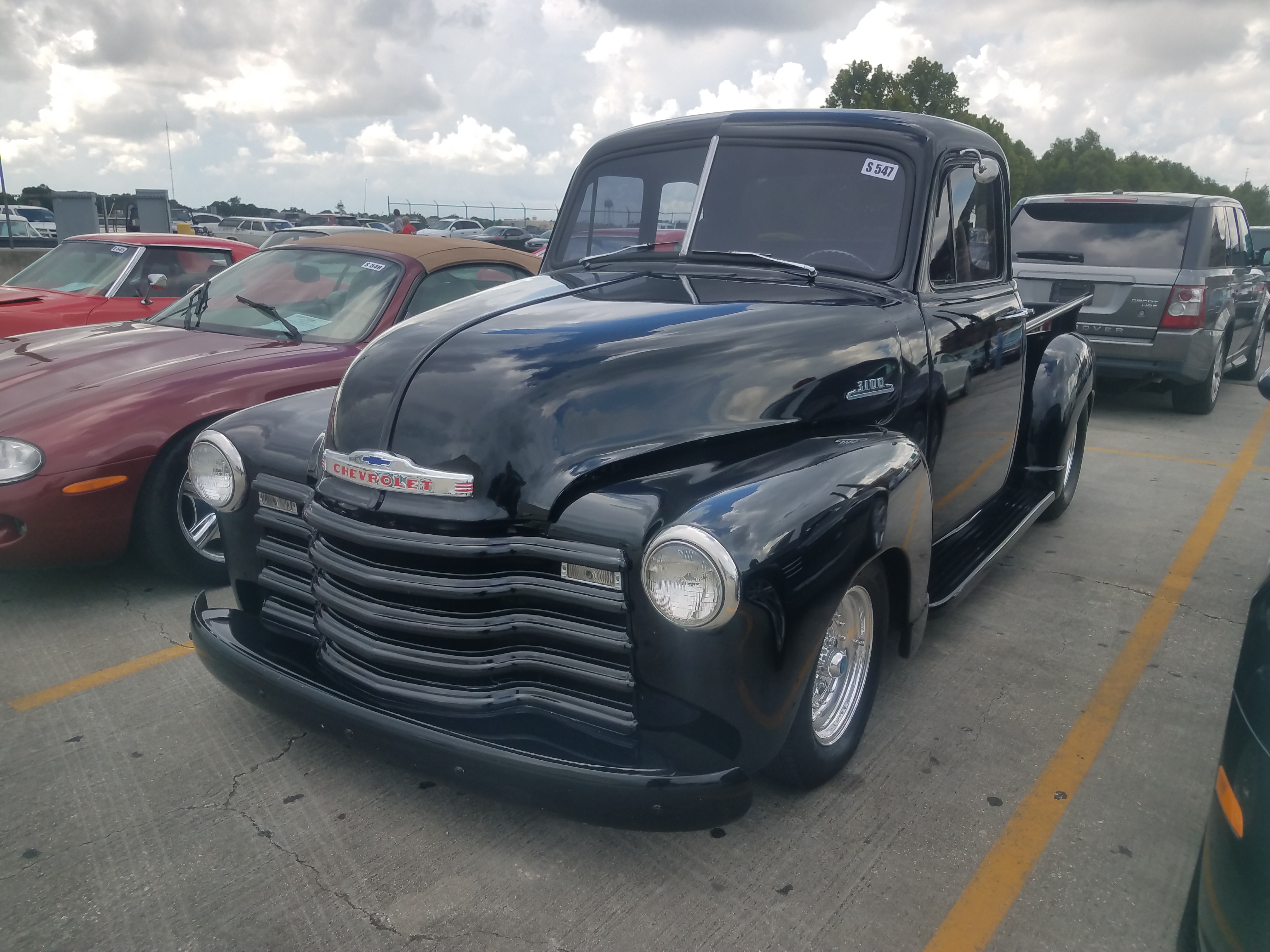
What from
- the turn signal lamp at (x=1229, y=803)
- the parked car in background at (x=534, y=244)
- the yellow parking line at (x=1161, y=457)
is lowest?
the yellow parking line at (x=1161, y=457)

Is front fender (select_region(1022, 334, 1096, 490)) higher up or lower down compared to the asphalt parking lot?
higher up

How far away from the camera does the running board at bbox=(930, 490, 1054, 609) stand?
3803 mm

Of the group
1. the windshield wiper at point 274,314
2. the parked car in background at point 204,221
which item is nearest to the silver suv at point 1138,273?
the windshield wiper at point 274,314

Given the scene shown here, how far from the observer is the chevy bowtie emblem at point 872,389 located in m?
3.24

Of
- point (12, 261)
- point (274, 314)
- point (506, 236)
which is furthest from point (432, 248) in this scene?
point (506, 236)

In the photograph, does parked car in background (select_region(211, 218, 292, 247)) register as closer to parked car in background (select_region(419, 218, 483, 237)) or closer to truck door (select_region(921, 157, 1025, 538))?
parked car in background (select_region(419, 218, 483, 237))

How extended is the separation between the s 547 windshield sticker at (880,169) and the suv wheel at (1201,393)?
6.99 m

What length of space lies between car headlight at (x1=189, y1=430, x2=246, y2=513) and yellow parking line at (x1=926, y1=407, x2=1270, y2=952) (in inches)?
95.7

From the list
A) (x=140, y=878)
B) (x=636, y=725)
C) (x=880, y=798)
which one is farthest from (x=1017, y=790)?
(x=140, y=878)

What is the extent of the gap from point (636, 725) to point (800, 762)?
648 millimetres

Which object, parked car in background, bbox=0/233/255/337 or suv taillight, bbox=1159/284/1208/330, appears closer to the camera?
parked car in background, bbox=0/233/255/337

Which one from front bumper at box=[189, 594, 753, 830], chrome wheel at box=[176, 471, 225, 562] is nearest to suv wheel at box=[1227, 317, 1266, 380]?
chrome wheel at box=[176, 471, 225, 562]

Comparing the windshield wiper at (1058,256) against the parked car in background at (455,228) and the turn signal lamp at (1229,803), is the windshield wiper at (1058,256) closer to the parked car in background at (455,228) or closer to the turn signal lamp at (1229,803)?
the turn signal lamp at (1229,803)

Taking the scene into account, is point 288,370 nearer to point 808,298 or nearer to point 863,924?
point 808,298
